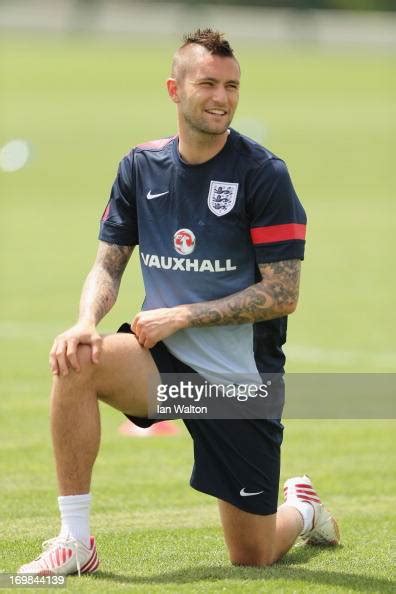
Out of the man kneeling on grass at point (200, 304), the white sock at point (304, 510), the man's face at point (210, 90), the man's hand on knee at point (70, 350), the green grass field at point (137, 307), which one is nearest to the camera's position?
the man's hand on knee at point (70, 350)

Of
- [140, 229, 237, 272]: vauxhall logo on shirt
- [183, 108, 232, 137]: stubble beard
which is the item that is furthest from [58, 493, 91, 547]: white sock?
[183, 108, 232, 137]: stubble beard

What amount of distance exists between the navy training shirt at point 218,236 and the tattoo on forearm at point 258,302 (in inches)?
2.5

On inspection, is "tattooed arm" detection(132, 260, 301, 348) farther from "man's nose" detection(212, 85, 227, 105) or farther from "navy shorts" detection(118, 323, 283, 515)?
"man's nose" detection(212, 85, 227, 105)

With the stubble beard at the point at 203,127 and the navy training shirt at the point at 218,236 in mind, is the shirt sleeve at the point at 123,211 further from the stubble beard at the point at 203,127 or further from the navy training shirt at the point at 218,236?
the stubble beard at the point at 203,127

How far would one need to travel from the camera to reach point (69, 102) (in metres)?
44.8

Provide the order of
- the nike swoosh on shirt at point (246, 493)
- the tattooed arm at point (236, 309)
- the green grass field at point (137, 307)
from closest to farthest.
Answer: the tattooed arm at point (236, 309)
the nike swoosh on shirt at point (246, 493)
the green grass field at point (137, 307)

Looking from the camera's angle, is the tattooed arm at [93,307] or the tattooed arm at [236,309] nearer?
the tattooed arm at [93,307]

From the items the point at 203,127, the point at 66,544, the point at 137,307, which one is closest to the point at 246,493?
the point at 66,544

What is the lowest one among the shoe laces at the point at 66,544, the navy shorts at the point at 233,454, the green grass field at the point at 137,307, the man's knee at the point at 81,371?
the green grass field at the point at 137,307

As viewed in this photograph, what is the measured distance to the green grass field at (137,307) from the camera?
615 centimetres

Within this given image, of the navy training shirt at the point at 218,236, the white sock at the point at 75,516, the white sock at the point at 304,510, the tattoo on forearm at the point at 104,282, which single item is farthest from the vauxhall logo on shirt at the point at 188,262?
the white sock at the point at 304,510

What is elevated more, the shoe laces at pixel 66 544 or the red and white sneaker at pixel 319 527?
the shoe laces at pixel 66 544

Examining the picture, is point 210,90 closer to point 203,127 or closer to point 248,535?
point 203,127

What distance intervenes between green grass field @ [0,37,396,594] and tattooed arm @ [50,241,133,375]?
0.90 m
